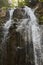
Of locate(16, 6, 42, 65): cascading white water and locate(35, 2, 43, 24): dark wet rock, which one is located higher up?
locate(35, 2, 43, 24): dark wet rock

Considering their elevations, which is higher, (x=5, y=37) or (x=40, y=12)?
(x=40, y=12)

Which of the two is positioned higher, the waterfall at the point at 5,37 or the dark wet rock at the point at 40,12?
the dark wet rock at the point at 40,12

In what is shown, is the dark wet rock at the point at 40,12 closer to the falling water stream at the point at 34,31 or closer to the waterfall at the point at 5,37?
the falling water stream at the point at 34,31

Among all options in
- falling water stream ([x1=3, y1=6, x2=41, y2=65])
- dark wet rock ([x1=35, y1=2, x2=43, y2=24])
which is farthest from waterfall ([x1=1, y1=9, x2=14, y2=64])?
dark wet rock ([x1=35, y1=2, x2=43, y2=24])

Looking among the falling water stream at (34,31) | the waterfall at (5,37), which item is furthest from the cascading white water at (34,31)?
the waterfall at (5,37)

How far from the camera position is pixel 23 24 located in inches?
130

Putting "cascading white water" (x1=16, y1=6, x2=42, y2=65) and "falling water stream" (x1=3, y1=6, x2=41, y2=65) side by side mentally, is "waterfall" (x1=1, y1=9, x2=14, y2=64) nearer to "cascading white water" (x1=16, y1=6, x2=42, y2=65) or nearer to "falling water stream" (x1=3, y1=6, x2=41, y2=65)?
"falling water stream" (x1=3, y1=6, x2=41, y2=65)

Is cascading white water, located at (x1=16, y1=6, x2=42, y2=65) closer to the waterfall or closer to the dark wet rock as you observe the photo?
the dark wet rock

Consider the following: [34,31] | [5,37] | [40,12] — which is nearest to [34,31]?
[34,31]

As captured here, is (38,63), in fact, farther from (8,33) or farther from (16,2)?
(16,2)

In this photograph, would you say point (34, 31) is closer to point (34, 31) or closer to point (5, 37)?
point (34, 31)

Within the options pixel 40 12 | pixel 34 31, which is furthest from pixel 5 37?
pixel 40 12

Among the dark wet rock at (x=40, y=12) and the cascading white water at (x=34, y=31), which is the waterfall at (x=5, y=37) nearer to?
the cascading white water at (x=34, y=31)

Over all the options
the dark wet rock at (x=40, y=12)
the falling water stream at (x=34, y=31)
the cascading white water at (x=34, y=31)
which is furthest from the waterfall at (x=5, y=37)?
the dark wet rock at (x=40, y=12)
